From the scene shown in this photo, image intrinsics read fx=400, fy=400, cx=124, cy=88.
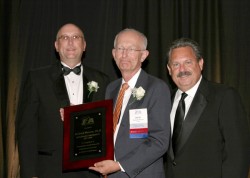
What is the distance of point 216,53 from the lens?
4.70m

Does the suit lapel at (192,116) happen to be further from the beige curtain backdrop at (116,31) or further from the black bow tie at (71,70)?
the beige curtain backdrop at (116,31)

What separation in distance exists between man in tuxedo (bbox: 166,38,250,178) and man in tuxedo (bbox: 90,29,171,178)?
0.51 feet

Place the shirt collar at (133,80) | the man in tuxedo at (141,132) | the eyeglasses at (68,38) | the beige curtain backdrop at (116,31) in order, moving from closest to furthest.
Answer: the man in tuxedo at (141,132)
the shirt collar at (133,80)
the eyeglasses at (68,38)
the beige curtain backdrop at (116,31)

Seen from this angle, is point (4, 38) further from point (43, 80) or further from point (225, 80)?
point (225, 80)

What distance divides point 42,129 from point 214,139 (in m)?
1.51

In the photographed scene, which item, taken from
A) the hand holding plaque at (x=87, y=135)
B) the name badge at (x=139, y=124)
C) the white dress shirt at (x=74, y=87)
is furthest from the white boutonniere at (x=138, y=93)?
the white dress shirt at (x=74, y=87)

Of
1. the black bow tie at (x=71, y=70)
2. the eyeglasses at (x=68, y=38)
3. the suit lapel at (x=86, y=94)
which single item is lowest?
the suit lapel at (x=86, y=94)

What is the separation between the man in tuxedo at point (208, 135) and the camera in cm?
319

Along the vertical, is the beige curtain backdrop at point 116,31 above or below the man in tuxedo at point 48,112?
above

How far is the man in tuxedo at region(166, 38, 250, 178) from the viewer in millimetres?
3189

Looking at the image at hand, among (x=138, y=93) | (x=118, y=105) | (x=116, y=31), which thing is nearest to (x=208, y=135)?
(x=138, y=93)

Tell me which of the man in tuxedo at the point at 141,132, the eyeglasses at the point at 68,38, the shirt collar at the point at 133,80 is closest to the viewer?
the man in tuxedo at the point at 141,132

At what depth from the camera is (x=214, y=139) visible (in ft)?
10.7

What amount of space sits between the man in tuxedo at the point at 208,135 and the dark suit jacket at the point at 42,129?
874 mm
